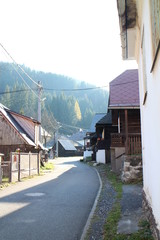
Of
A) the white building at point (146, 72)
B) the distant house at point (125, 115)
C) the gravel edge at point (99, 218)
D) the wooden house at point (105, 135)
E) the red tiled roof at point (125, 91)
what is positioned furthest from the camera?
the wooden house at point (105, 135)

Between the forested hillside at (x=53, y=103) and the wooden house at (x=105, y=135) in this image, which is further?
the forested hillside at (x=53, y=103)

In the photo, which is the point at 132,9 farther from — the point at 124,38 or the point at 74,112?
the point at 74,112

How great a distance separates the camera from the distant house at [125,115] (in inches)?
622

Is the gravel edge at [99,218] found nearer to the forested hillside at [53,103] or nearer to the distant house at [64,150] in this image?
the distant house at [64,150]

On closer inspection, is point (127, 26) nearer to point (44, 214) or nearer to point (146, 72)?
point (146, 72)

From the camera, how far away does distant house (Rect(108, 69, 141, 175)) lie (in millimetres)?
15794

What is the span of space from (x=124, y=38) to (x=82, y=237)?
527cm

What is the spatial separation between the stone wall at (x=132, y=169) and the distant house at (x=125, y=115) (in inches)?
39.1

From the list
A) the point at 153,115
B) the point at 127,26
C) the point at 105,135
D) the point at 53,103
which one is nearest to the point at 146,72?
the point at 153,115

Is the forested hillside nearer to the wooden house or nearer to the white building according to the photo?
the wooden house

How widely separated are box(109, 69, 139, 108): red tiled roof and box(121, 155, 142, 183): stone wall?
3.55 meters

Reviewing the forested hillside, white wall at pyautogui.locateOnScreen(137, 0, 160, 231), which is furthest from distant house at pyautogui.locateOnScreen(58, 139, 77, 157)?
white wall at pyautogui.locateOnScreen(137, 0, 160, 231)

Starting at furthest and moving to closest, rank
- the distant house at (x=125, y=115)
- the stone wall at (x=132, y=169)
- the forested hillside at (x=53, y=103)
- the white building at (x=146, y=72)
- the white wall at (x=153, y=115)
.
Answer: the forested hillside at (x=53, y=103) → the distant house at (x=125, y=115) → the stone wall at (x=132, y=169) → the white building at (x=146, y=72) → the white wall at (x=153, y=115)

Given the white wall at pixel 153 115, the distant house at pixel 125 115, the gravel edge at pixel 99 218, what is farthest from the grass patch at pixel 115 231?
the distant house at pixel 125 115
